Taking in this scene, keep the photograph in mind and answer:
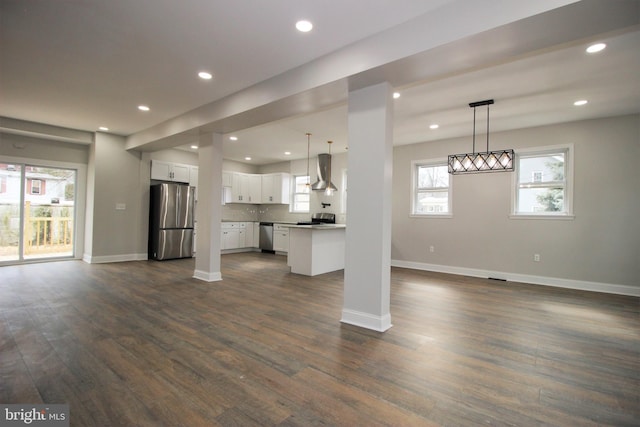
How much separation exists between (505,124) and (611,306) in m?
3.13

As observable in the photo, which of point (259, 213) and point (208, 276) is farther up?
point (259, 213)

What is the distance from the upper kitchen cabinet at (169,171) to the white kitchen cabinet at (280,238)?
272 cm

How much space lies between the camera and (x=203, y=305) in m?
3.65

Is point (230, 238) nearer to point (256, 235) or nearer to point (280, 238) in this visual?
point (256, 235)

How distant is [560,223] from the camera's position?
201 inches

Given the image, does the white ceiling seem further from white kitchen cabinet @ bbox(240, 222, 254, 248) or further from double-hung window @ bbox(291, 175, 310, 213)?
white kitchen cabinet @ bbox(240, 222, 254, 248)

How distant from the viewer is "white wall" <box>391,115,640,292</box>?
465 cm

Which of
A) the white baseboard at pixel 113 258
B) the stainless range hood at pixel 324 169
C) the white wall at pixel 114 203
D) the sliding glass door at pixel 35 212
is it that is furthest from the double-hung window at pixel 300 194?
the sliding glass door at pixel 35 212

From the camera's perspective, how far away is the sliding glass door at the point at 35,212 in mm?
5840

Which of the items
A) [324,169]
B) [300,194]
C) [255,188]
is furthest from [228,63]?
[255,188]

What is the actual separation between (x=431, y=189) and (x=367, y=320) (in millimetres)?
4332

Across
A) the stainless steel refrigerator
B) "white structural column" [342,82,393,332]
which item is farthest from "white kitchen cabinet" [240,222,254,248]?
"white structural column" [342,82,393,332]

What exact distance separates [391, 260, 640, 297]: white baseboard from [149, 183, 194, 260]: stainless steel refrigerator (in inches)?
210

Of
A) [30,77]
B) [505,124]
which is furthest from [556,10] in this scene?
[30,77]
